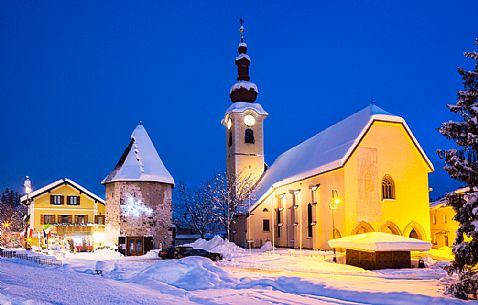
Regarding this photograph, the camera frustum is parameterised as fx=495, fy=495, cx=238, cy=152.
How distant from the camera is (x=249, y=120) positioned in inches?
2365

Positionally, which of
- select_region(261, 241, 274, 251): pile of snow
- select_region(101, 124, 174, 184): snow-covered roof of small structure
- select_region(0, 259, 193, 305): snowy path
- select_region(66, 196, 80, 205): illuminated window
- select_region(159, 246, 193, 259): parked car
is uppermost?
select_region(101, 124, 174, 184): snow-covered roof of small structure

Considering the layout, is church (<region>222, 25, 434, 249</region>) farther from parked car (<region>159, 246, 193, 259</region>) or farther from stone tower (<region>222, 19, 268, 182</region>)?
stone tower (<region>222, 19, 268, 182</region>)

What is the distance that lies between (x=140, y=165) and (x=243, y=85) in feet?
68.2

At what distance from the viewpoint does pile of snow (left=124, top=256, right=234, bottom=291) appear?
19.4 m

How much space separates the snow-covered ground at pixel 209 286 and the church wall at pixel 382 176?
10178 millimetres

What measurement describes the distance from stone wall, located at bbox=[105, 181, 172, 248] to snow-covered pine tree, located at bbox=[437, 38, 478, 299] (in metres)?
31.0

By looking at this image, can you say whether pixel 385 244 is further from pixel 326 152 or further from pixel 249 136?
pixel 249 136

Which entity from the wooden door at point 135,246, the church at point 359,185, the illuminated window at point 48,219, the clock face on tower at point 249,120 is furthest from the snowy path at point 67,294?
the clock face on tower at point 249,120

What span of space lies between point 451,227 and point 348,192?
14.0 m

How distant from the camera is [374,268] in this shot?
25891 millimetres

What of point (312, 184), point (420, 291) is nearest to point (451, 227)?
point (312, 184)

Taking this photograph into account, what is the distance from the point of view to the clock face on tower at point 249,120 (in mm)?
59906

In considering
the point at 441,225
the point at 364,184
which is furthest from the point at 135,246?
the point at 441,225

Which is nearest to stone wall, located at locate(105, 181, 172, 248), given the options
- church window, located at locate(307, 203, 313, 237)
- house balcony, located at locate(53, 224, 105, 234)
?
house balcony, located at locate(53, 224, 105, 234)
